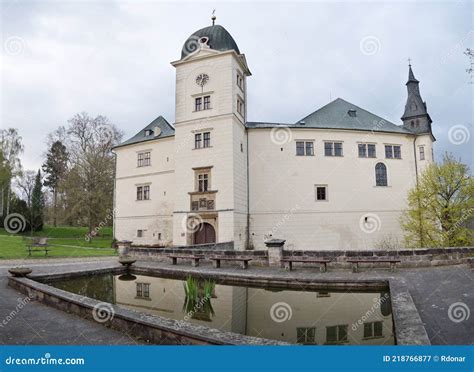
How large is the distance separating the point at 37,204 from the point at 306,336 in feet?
150

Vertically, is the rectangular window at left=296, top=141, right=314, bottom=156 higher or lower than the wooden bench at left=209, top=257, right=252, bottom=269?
higher

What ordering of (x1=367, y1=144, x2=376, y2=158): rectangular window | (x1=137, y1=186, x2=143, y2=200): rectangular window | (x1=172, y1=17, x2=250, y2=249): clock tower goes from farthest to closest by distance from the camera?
(x1=137, y1=186, x2=143, y2=200): rectangular window
(x1=367, y1=144, x2=376, y2=158): rectangular window
(x1=172, y1=17, x2=250, y2=249): clock tower

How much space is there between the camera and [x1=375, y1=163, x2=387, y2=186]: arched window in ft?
→ 90.5

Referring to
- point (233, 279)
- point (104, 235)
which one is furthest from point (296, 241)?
point (104, 235)

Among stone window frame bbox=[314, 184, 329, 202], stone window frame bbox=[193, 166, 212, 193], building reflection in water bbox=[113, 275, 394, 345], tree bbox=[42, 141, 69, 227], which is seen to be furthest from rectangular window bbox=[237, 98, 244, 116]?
tree bbox=[42, 141, 69, 227]

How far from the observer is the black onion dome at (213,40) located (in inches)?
999

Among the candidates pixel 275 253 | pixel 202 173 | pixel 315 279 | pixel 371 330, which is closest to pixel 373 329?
pixel 371 330

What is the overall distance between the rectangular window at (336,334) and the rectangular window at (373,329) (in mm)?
370

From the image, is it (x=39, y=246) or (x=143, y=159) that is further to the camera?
(x=143, y=159)

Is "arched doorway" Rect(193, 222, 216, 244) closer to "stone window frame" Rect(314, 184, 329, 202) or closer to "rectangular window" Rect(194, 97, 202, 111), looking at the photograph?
"rectangular window" Rect(194, 97, 202, 111)

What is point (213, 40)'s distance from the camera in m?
25.6

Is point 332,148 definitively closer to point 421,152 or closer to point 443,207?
point 421,152

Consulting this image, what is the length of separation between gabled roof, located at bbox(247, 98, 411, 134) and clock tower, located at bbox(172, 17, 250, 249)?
3.83 m

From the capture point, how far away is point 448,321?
5.79 meters
